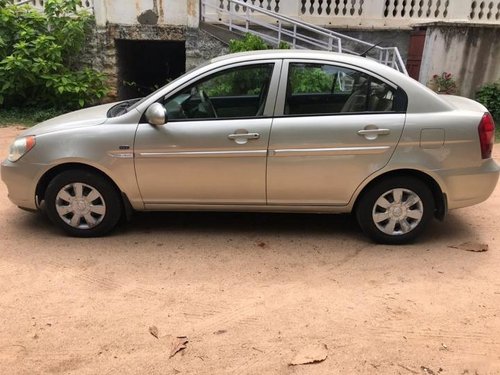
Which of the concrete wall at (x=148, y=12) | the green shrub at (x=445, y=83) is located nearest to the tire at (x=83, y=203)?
the concrete wall at (x=148, y=12)

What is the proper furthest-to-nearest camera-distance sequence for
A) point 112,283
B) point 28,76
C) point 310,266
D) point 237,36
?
point 237,36 → point 28,76 → point 310,266 → point 112,283

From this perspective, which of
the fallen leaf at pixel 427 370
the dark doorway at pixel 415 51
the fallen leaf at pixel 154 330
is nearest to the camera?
the fallen leaf at pixel 427 370

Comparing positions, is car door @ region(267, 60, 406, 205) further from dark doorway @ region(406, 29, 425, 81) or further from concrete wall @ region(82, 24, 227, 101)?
dark doorway @ region(406, 29, 425, 81)

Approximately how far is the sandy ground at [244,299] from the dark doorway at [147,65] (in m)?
6.53

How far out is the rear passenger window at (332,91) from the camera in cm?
394

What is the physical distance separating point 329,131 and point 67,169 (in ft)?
7.39

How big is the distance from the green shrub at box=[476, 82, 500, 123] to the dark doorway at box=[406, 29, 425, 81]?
1390 millimetres

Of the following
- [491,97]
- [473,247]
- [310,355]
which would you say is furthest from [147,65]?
[310,355]

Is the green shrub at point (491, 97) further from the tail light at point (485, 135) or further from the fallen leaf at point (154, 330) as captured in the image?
the fallen leaf at point (154, 330)

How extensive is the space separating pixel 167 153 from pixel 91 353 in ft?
5.72

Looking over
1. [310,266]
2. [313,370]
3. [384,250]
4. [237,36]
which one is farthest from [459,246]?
[237,36]

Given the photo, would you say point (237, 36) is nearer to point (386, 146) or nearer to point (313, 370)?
point (386, 146)

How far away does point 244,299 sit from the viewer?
3305 millimetres

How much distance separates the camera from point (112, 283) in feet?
11.5
